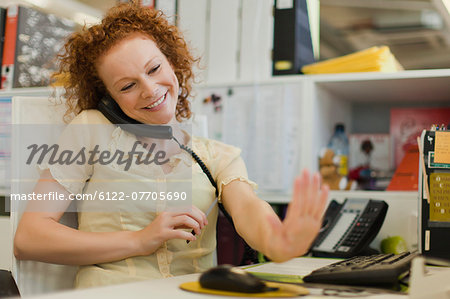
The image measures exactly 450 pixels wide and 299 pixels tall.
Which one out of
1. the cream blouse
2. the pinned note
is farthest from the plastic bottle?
the cream blouse

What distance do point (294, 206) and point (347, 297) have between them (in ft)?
0.47

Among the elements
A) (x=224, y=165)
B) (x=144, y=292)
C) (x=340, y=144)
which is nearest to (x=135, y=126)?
(x=224, y=165)

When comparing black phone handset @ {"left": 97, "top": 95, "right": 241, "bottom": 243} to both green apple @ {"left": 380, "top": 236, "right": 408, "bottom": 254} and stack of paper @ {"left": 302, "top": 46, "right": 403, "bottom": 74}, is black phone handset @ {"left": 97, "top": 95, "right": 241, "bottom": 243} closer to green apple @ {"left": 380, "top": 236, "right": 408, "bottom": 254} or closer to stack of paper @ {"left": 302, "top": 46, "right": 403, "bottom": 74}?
green apple @ {"left": 380, "top": 236, "right": 408, "bottom": 254}

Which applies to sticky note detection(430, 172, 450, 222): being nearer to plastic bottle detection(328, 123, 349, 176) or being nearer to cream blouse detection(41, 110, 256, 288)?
cream blouse detection(41, 110, 256, 288)

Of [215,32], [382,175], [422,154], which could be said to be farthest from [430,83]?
[215,32]

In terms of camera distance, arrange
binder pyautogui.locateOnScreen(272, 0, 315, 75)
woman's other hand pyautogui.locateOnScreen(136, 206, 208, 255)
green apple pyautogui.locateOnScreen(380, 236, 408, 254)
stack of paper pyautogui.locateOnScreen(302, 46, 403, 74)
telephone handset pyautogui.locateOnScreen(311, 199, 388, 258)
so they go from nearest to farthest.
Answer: woman's other hand pyautogui.locateOnScreen(136, 206, 208, 255), telephone handset pyautogui.locateOnScreen(311, 199, 388, 258), green apple pyautogui.locateOnScreen(380, 236, 408, 254), stack of paper pyautogui.locateOnScreen(302, 46, 403, 74), binder pyautogui.locateOnScreen(272, 0, 315, 75)

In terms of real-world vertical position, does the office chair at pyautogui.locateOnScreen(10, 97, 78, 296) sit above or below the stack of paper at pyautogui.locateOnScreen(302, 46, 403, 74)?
below

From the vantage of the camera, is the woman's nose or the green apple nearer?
the woman's nose

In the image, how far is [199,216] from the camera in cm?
104

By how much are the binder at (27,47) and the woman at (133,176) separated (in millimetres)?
569

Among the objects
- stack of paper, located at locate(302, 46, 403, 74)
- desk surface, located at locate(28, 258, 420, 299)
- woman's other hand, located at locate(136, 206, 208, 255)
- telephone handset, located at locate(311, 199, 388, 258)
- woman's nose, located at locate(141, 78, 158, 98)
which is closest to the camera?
desk surface, located at locate(28, 258, 420, 299)

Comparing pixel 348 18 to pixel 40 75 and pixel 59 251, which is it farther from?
pixel 59 251

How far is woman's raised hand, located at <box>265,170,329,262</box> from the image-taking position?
2.34ft

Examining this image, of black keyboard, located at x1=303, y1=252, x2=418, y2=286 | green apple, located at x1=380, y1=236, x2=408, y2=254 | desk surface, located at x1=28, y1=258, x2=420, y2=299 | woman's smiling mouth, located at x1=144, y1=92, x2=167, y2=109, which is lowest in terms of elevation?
green apple, located at x1=380, y1=236, x2=408, y2=254
